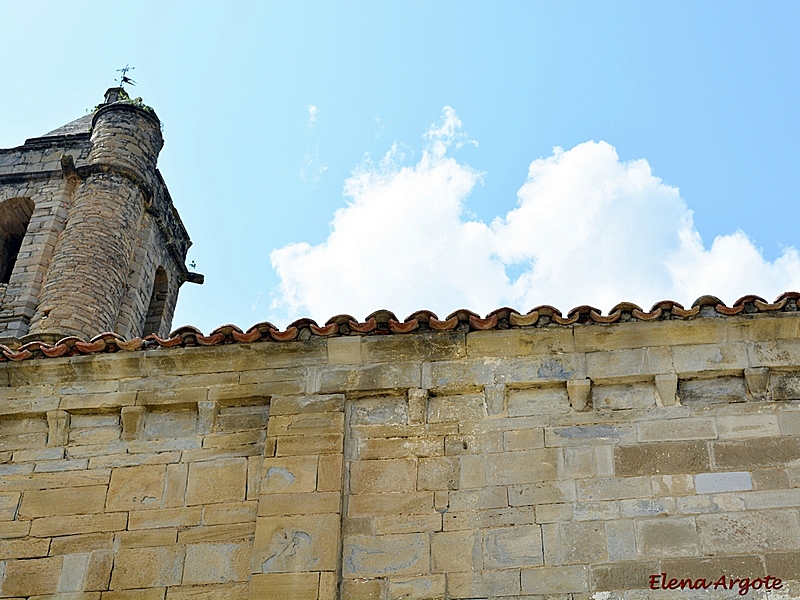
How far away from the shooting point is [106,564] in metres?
6.84

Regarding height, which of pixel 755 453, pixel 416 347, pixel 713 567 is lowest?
pixel 713 567

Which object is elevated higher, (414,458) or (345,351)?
(345,351)

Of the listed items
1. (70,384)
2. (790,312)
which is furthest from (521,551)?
(70,384)

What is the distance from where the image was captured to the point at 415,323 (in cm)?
733

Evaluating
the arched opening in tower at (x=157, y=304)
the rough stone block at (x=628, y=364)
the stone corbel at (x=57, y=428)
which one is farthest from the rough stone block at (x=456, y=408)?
the arched opening in tower at (x=157, y=304)

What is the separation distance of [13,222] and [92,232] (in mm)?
1879

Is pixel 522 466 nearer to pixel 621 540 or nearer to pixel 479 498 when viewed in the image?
pixel 479 498

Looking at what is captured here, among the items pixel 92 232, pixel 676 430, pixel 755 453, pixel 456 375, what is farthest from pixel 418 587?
pixel 92 232

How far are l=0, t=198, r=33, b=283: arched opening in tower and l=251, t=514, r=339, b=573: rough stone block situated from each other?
31.8 feet

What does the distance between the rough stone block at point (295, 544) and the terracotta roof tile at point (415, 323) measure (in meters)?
1.34

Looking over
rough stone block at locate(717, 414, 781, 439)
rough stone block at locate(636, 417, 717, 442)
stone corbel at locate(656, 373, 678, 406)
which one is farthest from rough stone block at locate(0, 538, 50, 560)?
rough stone block at locate(717, 414, 781, 439)

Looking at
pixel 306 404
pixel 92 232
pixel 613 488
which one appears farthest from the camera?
pixel 92 232

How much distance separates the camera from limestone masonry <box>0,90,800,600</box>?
6.43m

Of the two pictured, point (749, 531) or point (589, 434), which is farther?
point (589, 434)
